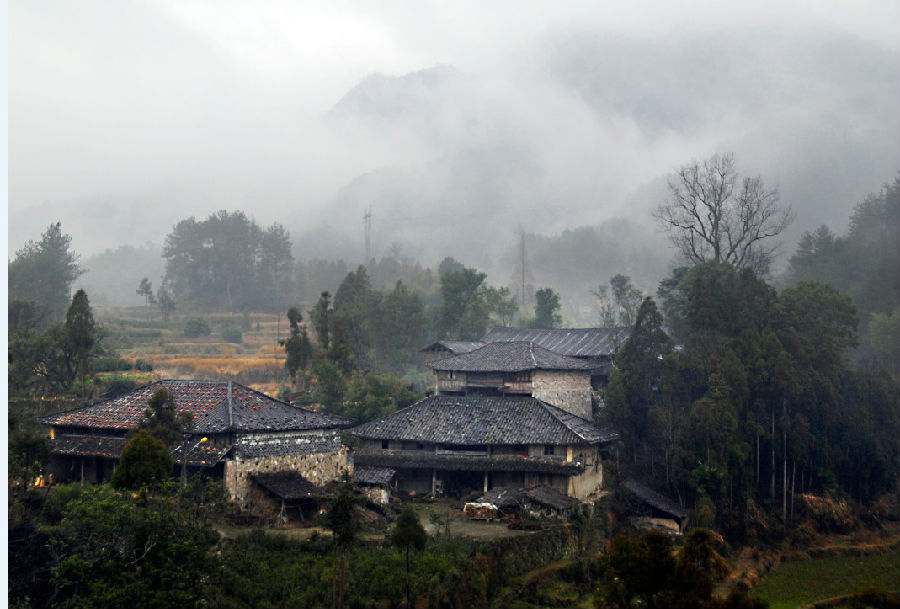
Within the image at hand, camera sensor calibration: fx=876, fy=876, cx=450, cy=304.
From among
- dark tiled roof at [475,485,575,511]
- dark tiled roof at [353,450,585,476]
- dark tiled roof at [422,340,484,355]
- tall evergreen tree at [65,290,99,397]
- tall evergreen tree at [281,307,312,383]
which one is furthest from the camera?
dark tiled roof at [422,340,484,355]

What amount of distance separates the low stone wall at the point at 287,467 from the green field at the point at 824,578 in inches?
390

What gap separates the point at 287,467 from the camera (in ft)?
65.0

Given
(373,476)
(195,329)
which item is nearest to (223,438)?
(373,476)

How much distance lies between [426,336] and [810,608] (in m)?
26.7

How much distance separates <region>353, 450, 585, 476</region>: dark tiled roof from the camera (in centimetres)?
2212

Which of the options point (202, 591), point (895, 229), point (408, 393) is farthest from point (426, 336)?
point (202, 591)

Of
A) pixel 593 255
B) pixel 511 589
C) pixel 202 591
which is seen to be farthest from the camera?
pixel 593 255

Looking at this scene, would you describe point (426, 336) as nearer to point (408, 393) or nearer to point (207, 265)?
point (408, 393)

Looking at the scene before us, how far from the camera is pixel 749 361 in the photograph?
24641 mm

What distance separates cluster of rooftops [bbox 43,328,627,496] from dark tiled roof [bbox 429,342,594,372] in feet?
0.12

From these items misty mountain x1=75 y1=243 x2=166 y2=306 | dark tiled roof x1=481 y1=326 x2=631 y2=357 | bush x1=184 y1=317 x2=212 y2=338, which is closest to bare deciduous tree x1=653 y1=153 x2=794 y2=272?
dark tiled roof x1=481 y1=326 x2=631 y2=357

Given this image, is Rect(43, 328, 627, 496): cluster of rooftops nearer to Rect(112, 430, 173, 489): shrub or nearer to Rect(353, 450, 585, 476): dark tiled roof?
Rect(353, 450, 585, 476): dark tiled roof

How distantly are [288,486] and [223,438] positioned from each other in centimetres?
177

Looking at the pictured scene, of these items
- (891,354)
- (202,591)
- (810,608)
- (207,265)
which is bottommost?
(810,608)
